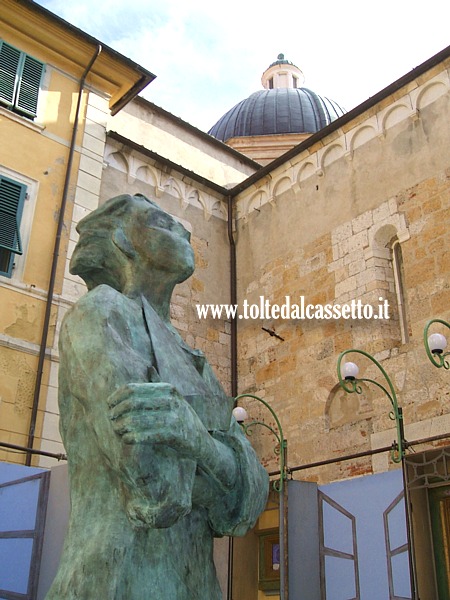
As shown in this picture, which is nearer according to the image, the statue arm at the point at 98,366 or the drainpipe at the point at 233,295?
the statue arm at the point at 98,366

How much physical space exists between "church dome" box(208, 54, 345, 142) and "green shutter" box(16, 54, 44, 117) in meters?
12.0

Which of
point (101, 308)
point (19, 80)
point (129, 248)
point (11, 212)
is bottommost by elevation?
point (101, 308)

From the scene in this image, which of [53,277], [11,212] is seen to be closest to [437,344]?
[53,277]

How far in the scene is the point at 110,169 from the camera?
1130 centimetres

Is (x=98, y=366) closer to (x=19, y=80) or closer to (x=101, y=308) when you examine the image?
(x=101, y=308)

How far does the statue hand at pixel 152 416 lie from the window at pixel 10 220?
7.52m

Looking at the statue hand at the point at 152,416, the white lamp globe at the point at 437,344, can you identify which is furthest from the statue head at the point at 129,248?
the white lamp globe at the point at 437,344

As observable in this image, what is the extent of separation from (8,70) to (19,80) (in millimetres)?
202

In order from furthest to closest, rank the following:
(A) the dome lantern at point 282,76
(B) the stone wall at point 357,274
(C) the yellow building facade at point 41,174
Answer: (A) the dome lantern at point 282,76 < (B) the stone wall at point 357,274 < (C) the yellow building facade at point 41,174

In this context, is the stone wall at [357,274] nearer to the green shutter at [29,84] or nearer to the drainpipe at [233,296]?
the drainpipe at [233,296]

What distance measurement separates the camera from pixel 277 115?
2202cm

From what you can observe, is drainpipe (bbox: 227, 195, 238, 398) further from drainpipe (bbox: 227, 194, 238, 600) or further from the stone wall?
the stone wall

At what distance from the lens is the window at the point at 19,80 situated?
31.5 feet

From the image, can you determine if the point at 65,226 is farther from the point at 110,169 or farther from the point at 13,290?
the point at 110,169
